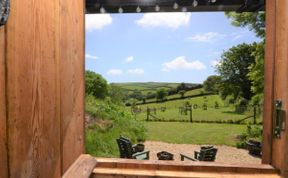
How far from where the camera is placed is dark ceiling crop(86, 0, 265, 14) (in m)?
3.12

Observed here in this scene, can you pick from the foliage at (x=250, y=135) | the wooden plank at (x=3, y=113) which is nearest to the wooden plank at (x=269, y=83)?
the wooden plank at (x=3, y=113)

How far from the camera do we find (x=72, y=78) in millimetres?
1005

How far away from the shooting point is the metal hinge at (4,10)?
0.53 metres

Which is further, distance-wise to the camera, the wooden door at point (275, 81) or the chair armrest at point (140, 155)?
the chair armrest at point (140, 155)

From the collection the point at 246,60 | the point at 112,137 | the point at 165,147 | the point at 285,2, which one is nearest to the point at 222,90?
the point at 246,60

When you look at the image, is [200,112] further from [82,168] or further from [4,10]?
[4,10]

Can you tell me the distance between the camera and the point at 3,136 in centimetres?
56

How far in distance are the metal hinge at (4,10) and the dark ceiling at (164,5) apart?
8.83 ft

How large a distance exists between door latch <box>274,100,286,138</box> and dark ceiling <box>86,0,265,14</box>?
8.26 feet

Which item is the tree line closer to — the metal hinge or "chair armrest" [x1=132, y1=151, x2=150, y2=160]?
"chair armrest" [x1=132, y1=151, x2=150, y2=160]

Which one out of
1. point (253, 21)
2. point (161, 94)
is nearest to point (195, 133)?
point (253, 21)

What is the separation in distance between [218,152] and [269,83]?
821 cm

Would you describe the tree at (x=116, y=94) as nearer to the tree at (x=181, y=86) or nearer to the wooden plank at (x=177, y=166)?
the wooden plank at (x=177, y=166)

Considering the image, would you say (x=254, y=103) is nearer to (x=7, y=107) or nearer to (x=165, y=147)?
(x=165, y=147)
